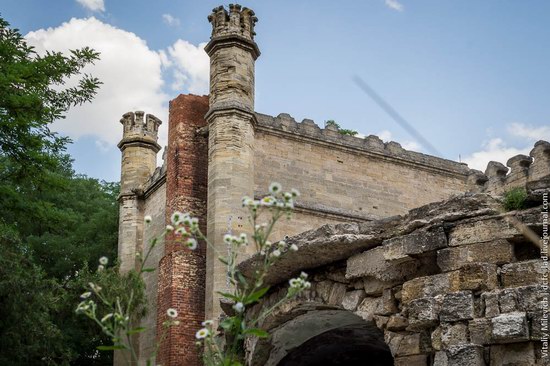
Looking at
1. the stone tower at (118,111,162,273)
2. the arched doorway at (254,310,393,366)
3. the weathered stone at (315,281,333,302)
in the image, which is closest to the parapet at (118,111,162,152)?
the stone tower at (118,111,162,273)

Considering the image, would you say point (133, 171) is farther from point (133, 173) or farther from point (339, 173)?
point (339, 173)

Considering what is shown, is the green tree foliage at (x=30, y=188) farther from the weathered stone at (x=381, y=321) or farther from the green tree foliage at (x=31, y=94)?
the weathered stone at (x=381, y=321)

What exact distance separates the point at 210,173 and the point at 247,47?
3.48 m

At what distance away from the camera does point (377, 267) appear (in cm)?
745

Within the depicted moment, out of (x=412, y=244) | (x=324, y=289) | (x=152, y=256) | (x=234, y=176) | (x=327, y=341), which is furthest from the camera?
(x=152, y=256)

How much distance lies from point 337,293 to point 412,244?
4.43 feet

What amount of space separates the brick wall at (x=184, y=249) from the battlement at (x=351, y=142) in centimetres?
182

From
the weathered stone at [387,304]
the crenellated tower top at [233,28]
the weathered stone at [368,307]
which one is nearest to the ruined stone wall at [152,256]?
the crenellated tower top at [233,28]

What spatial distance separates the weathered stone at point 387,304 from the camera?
7.32 m

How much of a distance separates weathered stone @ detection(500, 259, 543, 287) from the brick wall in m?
12.7

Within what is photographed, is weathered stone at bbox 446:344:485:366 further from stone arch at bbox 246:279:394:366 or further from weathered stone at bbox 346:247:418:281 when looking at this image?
stone arch at bbox 246:279:394:366

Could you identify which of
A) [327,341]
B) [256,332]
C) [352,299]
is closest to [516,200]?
[352,299]

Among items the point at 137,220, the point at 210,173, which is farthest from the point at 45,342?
the point at 137,220

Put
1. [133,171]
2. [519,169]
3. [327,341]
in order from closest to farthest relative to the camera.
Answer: [327,341] < [519,169] < [133,171]
